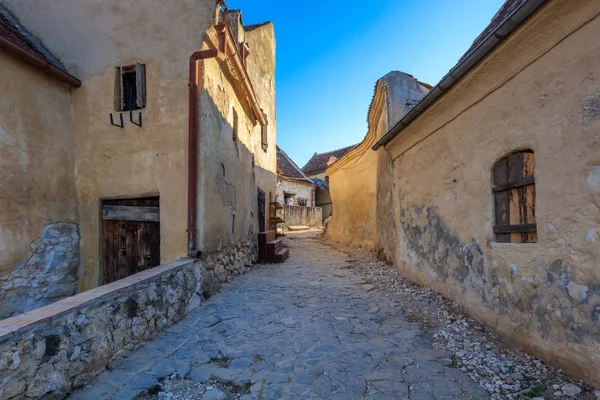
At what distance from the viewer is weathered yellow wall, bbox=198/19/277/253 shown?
5.05 meters

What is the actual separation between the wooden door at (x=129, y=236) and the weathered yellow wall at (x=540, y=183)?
4.56m

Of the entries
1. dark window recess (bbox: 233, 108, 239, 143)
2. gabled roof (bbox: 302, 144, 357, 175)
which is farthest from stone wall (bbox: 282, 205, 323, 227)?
dark window recess (bbox: 233, 108, 239, 143)

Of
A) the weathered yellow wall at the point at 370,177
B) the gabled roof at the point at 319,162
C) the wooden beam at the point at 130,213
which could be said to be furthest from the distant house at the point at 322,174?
the wooden beam at the point at 130,213

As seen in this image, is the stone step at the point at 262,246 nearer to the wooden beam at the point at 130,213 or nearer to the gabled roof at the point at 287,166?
the wooden beam at the point at 130,213

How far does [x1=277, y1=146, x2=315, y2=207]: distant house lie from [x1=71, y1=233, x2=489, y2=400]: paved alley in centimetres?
1772

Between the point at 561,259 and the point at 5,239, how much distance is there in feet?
21.3

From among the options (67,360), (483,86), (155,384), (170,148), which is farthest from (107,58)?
(483,86)

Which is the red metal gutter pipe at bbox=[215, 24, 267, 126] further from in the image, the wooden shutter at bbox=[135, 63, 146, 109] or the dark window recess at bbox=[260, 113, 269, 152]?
the dark window recess at bbox=[260, 113, 269, 152]

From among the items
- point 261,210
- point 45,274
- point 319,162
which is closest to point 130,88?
point 45,274

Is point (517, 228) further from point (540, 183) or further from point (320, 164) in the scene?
point (320, 164)

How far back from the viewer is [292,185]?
23.4 metres

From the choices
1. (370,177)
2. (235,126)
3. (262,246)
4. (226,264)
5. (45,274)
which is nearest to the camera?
(45,274)

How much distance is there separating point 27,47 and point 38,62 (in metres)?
0.56

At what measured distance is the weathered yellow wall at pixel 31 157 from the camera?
14.2ft
